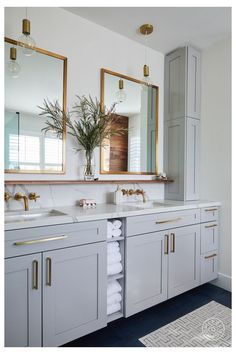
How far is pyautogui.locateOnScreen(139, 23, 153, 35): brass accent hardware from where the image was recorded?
218cm

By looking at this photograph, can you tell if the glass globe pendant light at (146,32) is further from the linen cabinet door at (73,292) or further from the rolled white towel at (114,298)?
the rolled white towel at (114,298)

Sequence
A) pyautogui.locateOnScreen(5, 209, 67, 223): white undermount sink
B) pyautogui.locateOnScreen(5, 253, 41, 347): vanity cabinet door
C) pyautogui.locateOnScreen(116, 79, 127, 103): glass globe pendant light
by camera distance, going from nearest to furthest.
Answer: pyautogui.locateOnScreen(5, 253, 41, 347): vanity cabinet door
pyautogui.locateOnScreen(5, 209, 67, 223): white undermount sink
pyautogui.locateOnScreen(116, 79, 127, 103): glass globe pendant light

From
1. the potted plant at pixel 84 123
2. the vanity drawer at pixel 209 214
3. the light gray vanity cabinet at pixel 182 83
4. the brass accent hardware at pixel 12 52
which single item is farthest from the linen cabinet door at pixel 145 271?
the brass accent hardware at pixel 12 52

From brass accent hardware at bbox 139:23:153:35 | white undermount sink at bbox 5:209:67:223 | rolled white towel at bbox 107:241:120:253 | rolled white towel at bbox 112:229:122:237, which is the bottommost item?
rolled white towel at bbox 107:241:120:253

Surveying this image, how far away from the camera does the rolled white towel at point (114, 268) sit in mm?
1682

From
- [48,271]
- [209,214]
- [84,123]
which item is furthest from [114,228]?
[209,214]

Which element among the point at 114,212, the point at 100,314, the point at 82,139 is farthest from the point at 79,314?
the point at 82,139

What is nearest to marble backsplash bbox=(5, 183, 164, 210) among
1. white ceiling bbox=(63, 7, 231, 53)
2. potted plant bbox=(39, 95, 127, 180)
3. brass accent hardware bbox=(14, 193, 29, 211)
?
brass accent hardware bbox=(14, 193, 29, 211)

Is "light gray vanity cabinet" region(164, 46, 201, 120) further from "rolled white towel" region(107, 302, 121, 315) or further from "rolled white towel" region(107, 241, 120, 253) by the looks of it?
"rolled white towel" region(107, 302, 121, 315)

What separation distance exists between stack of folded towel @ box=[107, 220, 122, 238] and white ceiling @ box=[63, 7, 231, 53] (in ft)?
5.78

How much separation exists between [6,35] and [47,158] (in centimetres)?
94

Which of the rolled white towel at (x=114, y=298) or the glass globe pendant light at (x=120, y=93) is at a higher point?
the glass globe pendant light at (x=120, y=93)

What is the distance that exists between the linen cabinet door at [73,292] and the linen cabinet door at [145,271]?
0.75 feet
